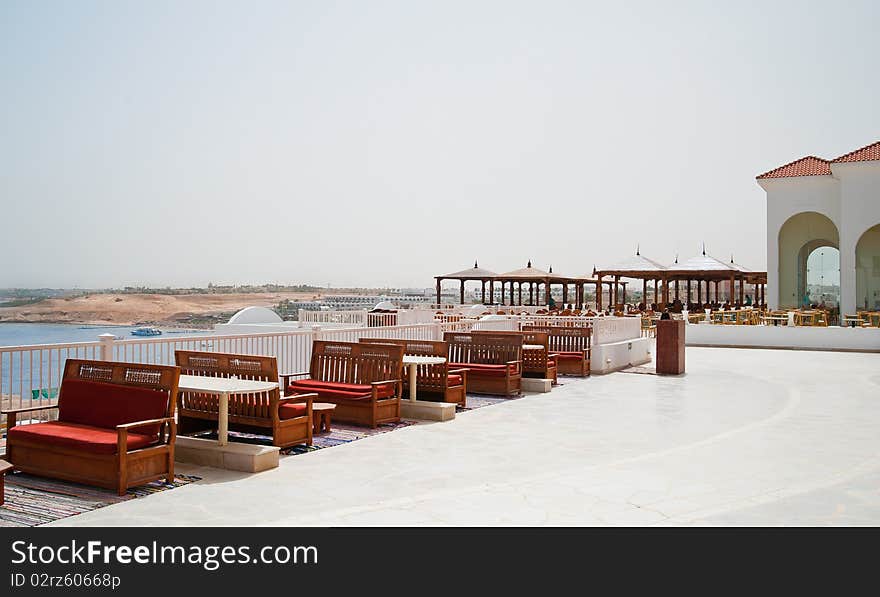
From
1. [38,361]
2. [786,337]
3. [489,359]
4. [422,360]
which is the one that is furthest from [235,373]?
[786,337]

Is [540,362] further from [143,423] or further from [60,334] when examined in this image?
[60,334]

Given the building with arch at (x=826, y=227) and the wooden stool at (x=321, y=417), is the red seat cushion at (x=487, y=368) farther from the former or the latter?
the building with arch at (x=826, y=227)

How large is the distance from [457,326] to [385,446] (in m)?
8.62

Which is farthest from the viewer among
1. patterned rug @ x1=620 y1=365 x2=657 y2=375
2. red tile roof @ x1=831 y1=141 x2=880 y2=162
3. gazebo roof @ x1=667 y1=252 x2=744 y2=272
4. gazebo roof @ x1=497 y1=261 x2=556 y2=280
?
gazebo roof @ x1=497 y1=261 x2=556 y2=280

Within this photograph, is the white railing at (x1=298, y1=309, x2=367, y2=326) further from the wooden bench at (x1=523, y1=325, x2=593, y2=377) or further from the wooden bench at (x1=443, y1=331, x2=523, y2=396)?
the wooden bench at (x1=443, y1=331, x2=523, y2=396)

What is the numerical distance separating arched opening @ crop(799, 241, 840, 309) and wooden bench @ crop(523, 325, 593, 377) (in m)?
18.5

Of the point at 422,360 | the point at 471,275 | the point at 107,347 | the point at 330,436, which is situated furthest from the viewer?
the point at 471,275

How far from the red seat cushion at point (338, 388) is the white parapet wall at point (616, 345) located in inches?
270

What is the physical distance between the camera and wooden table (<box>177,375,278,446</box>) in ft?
22.0

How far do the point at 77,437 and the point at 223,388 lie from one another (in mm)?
1262

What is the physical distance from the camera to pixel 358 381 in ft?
31.3

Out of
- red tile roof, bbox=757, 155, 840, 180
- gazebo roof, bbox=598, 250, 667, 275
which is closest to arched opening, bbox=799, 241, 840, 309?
red tile roof, bbox=757, 155, 840, 180

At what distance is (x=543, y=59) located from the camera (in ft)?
82.9
